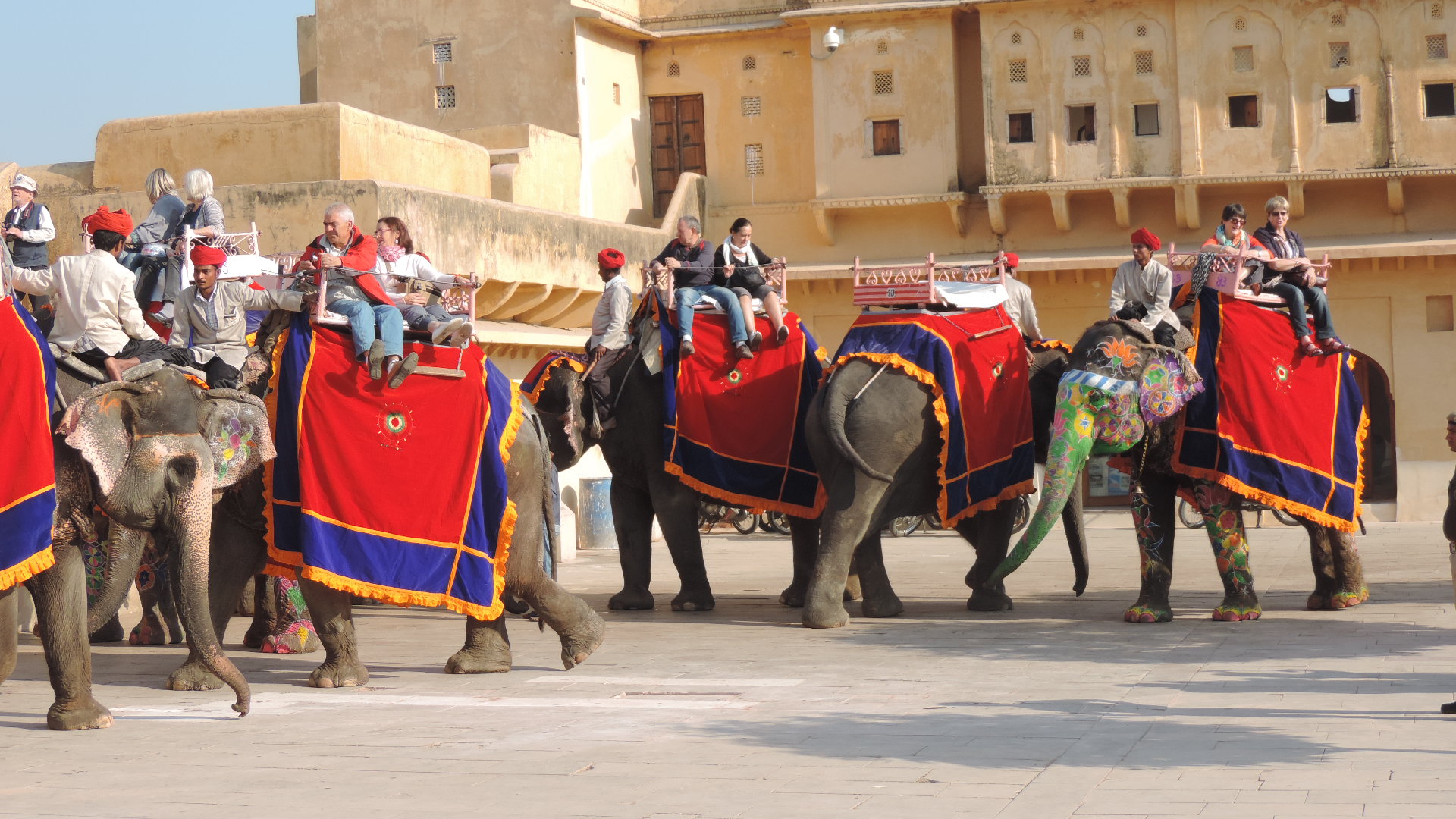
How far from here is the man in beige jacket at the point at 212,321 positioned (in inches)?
391

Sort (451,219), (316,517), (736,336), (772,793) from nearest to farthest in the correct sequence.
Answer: (772,793) → (316,517) → (736,336) → (451,219)

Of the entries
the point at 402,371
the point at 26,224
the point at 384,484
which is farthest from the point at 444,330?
the point at 26,224

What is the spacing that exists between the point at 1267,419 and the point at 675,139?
21543 millimetres

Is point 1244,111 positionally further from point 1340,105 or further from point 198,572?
point 198,572

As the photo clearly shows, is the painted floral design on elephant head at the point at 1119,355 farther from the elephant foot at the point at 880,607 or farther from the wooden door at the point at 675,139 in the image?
the wooden door at the point at 675,139

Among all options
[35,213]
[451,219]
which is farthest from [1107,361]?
[451,219]

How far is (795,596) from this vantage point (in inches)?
504

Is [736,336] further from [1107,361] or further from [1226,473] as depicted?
[1226,473]

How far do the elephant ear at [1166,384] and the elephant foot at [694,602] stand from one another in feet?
10.9

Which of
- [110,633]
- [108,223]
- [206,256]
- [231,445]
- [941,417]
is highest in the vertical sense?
[108,223]

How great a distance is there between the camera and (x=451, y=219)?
2141 centimetres

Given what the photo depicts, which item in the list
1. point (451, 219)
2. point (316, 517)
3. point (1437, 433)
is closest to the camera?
point (316, 517)

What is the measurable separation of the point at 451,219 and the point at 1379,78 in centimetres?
1491

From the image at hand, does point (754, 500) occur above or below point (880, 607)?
above
